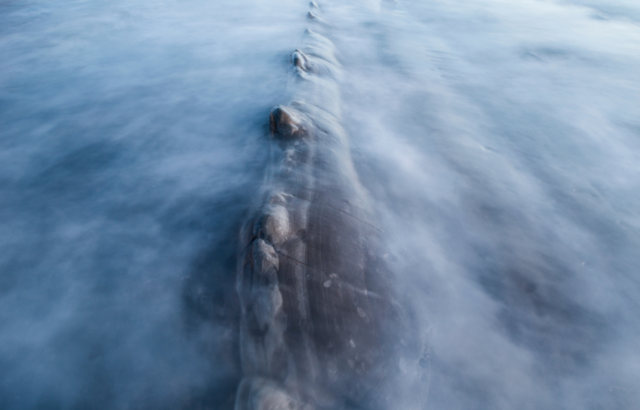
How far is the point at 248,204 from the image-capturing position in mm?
3273

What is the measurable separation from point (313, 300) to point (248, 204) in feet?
4.23

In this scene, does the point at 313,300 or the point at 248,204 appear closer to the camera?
the point at 313,300

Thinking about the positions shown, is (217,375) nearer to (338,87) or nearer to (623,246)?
(623,246)

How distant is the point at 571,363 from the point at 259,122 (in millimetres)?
4250

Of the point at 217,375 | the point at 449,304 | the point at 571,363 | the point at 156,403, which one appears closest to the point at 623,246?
the point at 571,363

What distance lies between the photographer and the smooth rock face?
2.17 metres

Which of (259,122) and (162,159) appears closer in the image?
(162,159)

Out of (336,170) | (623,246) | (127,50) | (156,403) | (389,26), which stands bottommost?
(156,403)

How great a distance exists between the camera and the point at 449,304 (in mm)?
2818

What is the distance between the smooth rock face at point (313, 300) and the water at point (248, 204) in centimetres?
22

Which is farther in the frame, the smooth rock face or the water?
the water

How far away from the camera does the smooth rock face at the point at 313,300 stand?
2166 millimetres

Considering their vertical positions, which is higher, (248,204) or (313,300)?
(248,204)

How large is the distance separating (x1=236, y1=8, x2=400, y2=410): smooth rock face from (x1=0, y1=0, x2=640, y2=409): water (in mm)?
220
